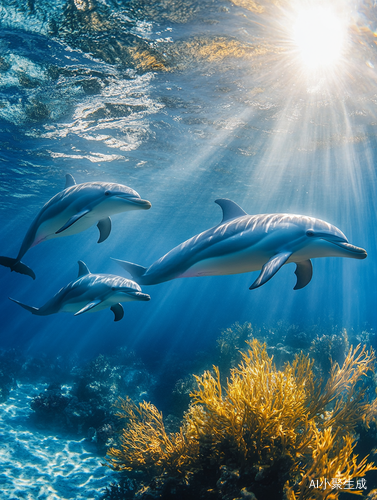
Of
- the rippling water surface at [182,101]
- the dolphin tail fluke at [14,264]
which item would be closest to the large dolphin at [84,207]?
the dolphin tail fluke at [14,264]

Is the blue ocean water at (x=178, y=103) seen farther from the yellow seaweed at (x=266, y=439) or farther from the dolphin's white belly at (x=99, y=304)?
the yellow seaweed at (x=266, y=439)

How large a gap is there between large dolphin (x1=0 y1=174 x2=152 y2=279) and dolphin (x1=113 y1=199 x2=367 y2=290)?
86cm

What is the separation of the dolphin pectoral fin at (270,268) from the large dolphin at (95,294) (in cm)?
203

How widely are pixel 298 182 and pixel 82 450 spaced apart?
1966cm

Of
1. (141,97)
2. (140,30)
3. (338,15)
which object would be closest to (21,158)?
(141,97)

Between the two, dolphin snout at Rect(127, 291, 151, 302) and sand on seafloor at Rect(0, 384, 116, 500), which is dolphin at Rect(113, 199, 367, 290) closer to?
dolphin snout at Rect(127, 291, 151, 302)

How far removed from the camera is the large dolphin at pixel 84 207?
3.57m

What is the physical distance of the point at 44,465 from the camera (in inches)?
307

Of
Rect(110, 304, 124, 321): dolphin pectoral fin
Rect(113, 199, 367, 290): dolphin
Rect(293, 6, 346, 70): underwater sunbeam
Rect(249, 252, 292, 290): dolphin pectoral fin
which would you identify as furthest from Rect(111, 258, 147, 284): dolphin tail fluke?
Rect(293, 6, 346, 70): underwater sunbeam

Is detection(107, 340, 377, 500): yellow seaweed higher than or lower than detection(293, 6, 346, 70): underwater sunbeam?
lower

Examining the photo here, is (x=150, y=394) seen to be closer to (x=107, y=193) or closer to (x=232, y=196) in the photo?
(x=107, y=193)

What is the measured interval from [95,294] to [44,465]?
260 inches

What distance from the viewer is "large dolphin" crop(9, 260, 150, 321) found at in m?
4.38

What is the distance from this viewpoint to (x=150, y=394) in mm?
13008
